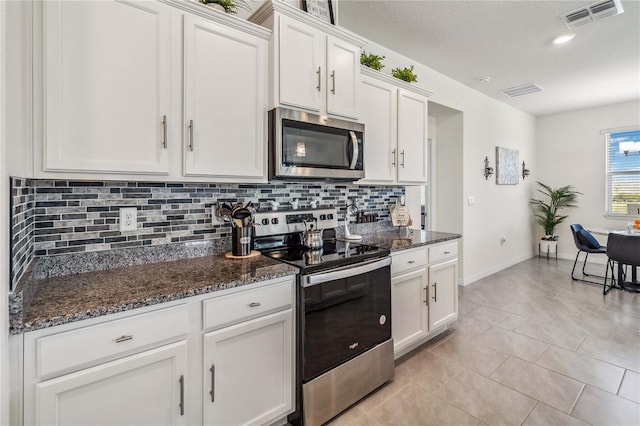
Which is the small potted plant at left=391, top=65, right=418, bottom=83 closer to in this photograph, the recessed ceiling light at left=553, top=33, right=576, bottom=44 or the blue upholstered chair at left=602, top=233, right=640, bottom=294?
the recessed ceiling light at left=553, top=33, right=576, bottom=44

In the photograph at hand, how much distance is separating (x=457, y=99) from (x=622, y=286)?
320 centimetres

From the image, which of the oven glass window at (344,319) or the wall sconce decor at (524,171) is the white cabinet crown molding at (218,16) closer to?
the oven glass window at (344,319)

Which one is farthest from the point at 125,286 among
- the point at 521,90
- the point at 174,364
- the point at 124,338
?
the point at 521,90

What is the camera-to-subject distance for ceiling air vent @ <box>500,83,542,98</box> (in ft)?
14.2

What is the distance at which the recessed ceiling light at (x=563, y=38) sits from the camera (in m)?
2.97

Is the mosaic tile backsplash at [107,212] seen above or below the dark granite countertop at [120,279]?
above

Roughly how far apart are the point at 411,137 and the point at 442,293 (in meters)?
1.39

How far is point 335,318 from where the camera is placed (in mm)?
1774

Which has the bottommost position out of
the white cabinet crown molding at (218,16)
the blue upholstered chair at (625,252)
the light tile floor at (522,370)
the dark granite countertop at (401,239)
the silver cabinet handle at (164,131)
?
the light tile floor at (522,370)

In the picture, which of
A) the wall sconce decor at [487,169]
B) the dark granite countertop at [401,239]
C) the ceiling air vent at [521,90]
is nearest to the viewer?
the dark granite countertop at [401,239]

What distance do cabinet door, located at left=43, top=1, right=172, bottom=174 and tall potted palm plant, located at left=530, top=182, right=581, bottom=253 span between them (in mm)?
6537

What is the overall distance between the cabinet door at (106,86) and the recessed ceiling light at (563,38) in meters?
3.45

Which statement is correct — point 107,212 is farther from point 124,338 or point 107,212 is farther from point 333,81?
point 333,81

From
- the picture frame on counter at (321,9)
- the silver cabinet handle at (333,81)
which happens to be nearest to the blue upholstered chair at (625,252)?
the silver cabinet handle at (333,81)
